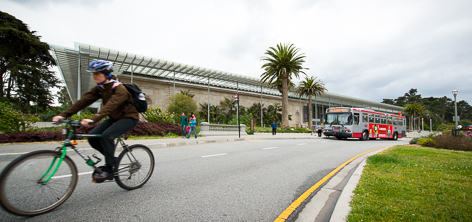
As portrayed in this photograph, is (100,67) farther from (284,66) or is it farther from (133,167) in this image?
(284,66)

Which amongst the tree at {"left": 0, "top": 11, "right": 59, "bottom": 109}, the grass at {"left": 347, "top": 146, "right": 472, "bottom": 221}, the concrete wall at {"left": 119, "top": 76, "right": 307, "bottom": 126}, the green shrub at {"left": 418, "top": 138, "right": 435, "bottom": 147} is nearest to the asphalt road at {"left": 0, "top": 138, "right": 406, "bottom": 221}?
the grass at {"left": 347, "top": 146, "right": 472, "bottom": 221}

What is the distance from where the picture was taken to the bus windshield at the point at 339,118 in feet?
63.9

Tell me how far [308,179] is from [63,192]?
435 cm

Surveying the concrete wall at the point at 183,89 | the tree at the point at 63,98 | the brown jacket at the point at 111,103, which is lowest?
the brown jacket at the point at 111,103

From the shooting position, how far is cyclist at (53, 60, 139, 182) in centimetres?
319

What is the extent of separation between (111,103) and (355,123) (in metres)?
20.4

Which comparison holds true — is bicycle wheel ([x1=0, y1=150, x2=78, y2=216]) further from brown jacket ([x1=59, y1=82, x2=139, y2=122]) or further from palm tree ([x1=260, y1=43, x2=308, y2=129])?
palm tree ([x1=260, y1=43, x2=308, y2=129])

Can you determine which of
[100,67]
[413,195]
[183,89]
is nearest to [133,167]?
[100,67]

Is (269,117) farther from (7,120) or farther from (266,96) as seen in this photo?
(7,120)

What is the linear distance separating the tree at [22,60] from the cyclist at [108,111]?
101 ft

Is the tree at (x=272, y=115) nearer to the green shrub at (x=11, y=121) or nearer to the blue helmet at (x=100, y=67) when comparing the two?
the green shrub at (x=11, y=121)

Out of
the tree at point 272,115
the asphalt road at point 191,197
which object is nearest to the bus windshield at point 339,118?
the asphalt road at point 191,197

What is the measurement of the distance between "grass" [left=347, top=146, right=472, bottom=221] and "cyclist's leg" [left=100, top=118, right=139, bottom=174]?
10.6 feet

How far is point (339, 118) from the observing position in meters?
20.1
